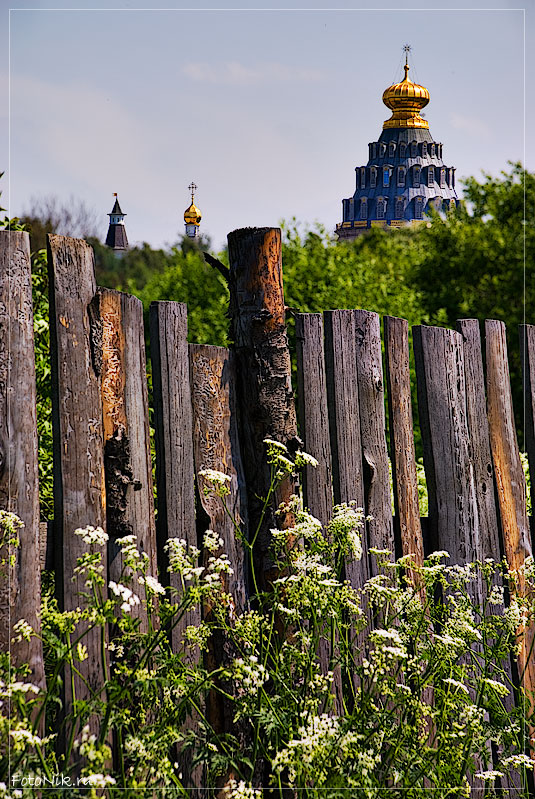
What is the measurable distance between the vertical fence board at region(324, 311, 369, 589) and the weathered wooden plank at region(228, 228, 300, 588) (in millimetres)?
202

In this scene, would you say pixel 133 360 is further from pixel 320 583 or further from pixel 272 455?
pixel 320 583

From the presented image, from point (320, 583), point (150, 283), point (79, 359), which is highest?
point (150, 283)

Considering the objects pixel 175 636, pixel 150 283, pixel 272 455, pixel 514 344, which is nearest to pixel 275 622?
pixel 175 636

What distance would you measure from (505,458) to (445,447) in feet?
1.30

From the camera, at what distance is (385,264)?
14.1m

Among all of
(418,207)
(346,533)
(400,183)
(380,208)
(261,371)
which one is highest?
(400,183)

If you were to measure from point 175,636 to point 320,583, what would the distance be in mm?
641

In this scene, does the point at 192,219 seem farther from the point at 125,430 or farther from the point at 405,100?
the point at 405,100

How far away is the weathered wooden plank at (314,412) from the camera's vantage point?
2875 mm

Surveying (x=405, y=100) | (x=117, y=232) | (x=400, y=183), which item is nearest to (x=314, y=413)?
(x=117, y=232)

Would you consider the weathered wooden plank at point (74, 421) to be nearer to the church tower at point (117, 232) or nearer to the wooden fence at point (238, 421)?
the wooden fence at point (238, 421)

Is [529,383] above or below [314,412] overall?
above

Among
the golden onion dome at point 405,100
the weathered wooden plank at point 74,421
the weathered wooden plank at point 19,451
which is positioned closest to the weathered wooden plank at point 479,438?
the weathered wooden plank at point 74,421

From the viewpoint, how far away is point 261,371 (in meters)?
2.77
